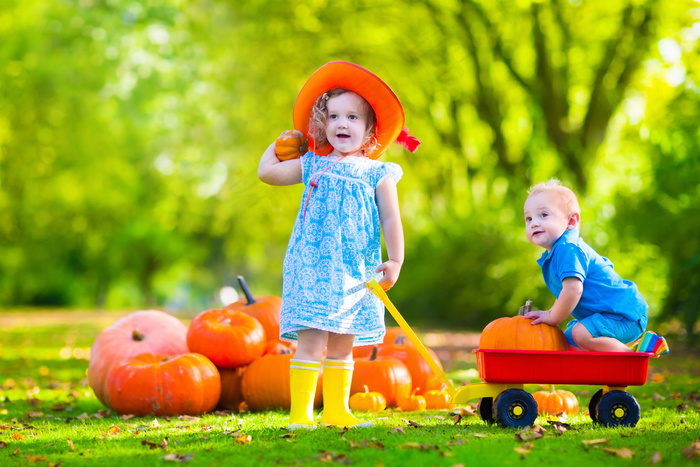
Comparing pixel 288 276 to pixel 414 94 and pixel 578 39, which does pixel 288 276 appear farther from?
pixel 414 94

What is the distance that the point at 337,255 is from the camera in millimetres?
4098

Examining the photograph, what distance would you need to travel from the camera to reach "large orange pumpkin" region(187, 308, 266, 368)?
5184 mm

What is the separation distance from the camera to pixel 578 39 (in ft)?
50.6

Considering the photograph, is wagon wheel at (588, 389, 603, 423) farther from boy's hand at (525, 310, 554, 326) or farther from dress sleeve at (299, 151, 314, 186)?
dress sleeve at (299, 151, 314, 186)

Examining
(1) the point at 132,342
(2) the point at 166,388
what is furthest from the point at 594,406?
(1) the point at 132,342

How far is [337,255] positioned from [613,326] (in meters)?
1.56

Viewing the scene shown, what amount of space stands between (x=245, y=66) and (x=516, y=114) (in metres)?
7.42

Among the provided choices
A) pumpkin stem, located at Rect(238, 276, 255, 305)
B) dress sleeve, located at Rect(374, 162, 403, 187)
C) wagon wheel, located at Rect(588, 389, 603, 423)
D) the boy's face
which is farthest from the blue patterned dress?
pumpkin stem, located at Rect(238, 276, 255, 305)

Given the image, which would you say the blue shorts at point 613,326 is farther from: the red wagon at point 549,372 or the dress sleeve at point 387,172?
the dress sleeve at point 387,172

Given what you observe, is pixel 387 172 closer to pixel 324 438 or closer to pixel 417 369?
pixel 324 438

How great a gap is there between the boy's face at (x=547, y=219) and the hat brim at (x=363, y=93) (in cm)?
91

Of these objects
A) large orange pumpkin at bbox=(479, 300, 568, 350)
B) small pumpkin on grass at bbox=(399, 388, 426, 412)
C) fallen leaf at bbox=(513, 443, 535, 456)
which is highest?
large orange pumpkin at bbox=(479, 300, 568, 350)

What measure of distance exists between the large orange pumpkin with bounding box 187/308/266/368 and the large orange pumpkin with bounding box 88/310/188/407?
1.37 ft

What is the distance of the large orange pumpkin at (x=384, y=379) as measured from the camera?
17.3 feet
